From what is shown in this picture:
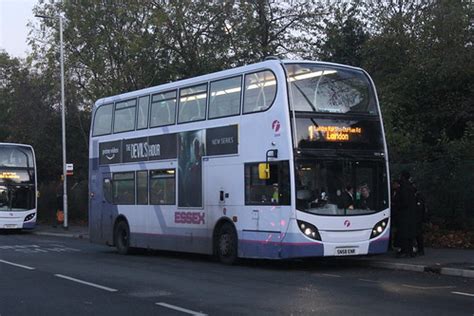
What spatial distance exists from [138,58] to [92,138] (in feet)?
31.4

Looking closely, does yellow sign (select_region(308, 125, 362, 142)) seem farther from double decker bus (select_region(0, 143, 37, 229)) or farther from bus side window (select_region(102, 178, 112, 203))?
double decker bus (select_region(0, 143, 37, 229))

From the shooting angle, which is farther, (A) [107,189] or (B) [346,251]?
(A) [107,189]

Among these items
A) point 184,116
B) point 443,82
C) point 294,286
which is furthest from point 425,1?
point 294,286

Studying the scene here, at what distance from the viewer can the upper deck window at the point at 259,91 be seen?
44.1 feet

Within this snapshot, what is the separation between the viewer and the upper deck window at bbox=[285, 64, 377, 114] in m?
13.3

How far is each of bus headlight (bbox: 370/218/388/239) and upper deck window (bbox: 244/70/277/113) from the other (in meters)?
3.53

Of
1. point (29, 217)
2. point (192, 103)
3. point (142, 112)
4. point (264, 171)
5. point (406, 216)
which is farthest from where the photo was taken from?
point (29, 217)

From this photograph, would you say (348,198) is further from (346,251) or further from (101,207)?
(101,207)

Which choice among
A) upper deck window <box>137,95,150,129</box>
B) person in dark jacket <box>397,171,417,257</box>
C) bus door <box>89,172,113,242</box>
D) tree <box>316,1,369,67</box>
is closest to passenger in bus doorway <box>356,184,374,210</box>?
person in dark jacket <box>397,171,417,257</box>

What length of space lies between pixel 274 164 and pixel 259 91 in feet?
5.66

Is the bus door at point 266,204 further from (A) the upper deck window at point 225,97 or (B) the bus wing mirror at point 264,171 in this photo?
(A) the upper deck window at point 225,97

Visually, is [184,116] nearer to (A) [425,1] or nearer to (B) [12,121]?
(A) [425,1]

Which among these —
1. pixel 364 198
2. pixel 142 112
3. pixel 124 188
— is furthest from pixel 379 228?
pixel 124 188

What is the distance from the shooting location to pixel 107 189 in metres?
18.9
